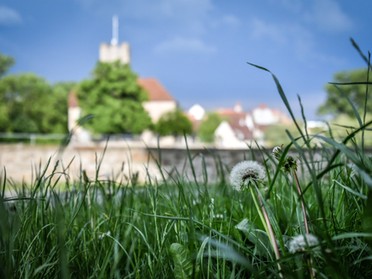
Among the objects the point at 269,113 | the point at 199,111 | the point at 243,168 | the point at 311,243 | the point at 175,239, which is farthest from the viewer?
the point at 269,113

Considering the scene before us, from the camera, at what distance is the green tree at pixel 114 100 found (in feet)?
108

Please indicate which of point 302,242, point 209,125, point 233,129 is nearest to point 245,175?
point 302,242

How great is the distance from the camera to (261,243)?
60cm

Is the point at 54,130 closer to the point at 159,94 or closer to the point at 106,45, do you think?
the point at 159,94

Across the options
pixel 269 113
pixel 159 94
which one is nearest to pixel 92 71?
pixel 159 94

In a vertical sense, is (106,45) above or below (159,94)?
above

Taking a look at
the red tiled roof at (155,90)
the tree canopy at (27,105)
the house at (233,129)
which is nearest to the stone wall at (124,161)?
the tree canopy at (27,105)

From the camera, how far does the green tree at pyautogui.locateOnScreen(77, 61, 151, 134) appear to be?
3294 cm

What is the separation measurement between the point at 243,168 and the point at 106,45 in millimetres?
54730

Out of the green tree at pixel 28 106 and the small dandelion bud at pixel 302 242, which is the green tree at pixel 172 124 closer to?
the green tree at pixel 28 106

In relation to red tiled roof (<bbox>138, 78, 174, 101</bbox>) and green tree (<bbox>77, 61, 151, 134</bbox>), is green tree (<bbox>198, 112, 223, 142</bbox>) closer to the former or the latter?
red tiled roof (<bbox>138, 78, 174, 101</bbox>)

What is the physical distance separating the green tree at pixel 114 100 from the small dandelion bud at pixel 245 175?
32581 mm

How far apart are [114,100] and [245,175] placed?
33834 mm

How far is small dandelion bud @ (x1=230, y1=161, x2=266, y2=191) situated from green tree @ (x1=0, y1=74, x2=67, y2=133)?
116 feet
